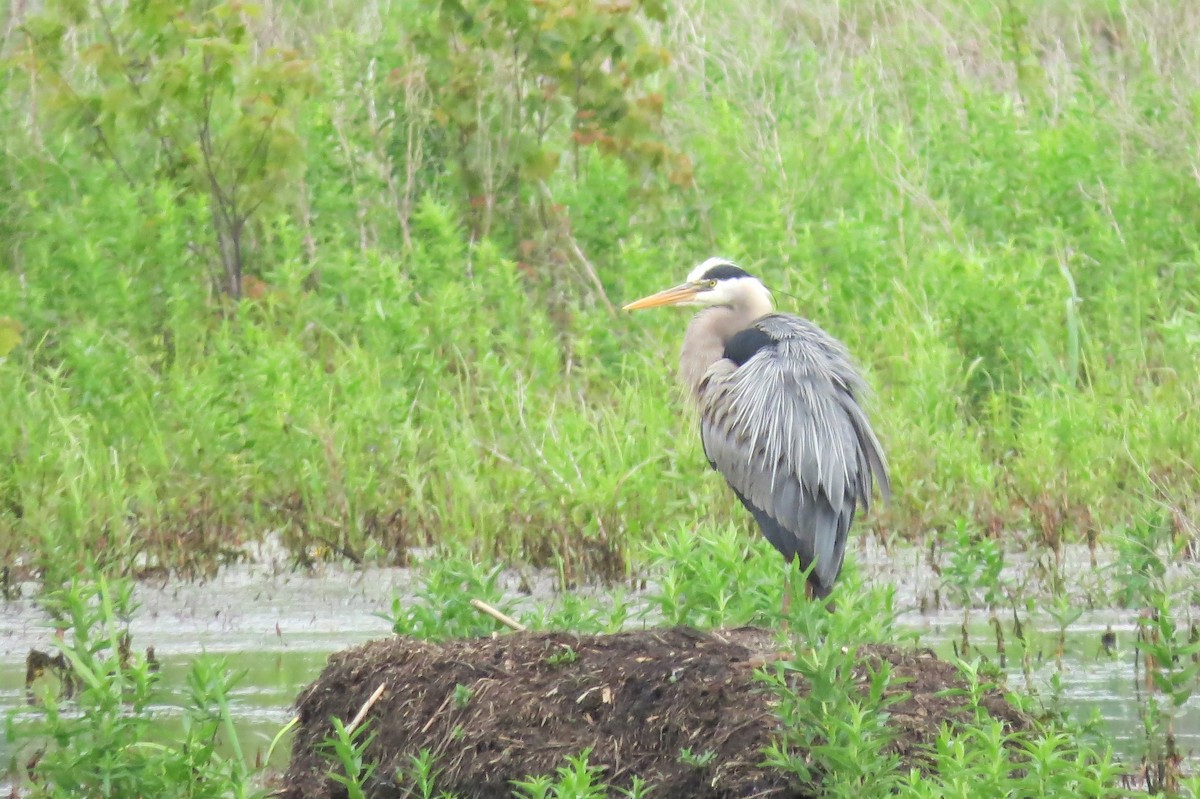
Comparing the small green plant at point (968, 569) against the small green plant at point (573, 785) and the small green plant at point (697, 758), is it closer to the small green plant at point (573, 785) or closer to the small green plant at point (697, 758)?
the small green plant at point (697, 758)

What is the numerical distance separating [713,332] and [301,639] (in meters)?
1.74

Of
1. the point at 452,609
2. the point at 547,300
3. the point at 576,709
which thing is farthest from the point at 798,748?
the point at 547,300

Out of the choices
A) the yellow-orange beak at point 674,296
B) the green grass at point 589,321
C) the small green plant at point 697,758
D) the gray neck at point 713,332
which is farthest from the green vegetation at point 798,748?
the yellow-orange beak at point 674,296

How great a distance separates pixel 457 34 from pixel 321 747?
208 inches

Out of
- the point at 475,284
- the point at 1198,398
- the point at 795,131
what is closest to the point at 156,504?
the point at 475,284

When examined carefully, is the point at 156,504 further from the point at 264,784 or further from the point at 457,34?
the point at 457,34

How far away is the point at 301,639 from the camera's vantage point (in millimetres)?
5629

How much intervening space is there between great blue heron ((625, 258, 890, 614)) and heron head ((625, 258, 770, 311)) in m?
0.32

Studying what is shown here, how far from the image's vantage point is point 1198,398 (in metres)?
6.68

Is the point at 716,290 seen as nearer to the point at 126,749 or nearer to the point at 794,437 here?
the point at 794,437

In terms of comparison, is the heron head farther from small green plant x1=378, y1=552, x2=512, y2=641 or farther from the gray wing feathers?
small green plant x1=378, y1=552, x2=512, y2=641

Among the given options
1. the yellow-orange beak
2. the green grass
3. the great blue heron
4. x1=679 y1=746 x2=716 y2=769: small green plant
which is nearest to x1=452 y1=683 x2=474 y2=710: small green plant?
x1=679 y1=746 x2=716 y2=769: small green plant

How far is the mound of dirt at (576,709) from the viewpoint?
12.3 ft

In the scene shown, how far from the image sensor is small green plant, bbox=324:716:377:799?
3.69m
